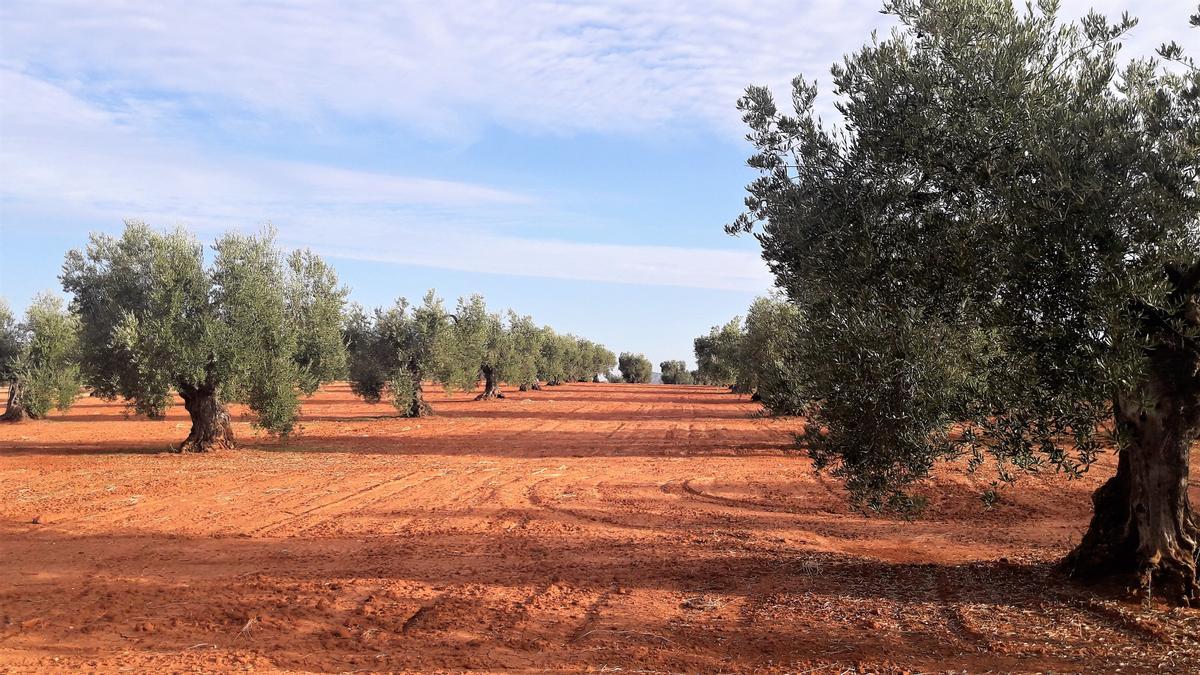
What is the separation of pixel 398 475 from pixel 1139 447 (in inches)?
649

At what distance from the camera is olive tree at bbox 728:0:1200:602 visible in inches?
260

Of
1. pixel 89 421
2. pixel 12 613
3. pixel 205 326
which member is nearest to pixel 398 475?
pixel 205 326

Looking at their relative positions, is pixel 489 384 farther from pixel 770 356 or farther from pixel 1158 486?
pixel 1158 486

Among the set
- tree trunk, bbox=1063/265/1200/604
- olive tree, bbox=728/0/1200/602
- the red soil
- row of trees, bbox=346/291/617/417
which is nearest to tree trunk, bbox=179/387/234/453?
the red soil

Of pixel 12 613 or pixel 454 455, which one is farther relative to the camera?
pixel 454 455

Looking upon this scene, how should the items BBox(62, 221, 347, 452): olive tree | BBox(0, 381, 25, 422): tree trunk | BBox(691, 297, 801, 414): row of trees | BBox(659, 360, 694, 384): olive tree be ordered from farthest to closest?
BBox(659, 360, 694, 384): olive tree, BBox(0, 381, 25, 422): tree trunk, BBox(62, 221, 347, 452): olive tree, BBox(691, 297, 801, 414): row of trees

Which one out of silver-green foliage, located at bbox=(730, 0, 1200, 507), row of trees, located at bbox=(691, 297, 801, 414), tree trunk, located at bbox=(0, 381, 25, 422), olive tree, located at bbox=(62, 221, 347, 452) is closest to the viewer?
silver-green foliage, located at bbox=(730, 0, 1200, 507)

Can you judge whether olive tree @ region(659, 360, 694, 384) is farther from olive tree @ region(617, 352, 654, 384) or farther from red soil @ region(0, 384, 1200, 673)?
red soil @ region(0, 384, 1200, 673)

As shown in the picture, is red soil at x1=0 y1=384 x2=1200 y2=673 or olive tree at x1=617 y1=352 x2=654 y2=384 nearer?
red soil at x1=0 y1=384 x2=1200 y2=673

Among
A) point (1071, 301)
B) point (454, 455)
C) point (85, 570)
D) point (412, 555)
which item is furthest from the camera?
point (454, 455)

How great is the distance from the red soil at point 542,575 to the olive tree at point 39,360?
1750 centimetres

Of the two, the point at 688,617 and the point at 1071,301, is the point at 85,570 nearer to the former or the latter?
the point at 688,617

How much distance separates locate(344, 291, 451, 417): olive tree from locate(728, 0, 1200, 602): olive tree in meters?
33.3

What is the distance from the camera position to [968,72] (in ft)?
24.5
